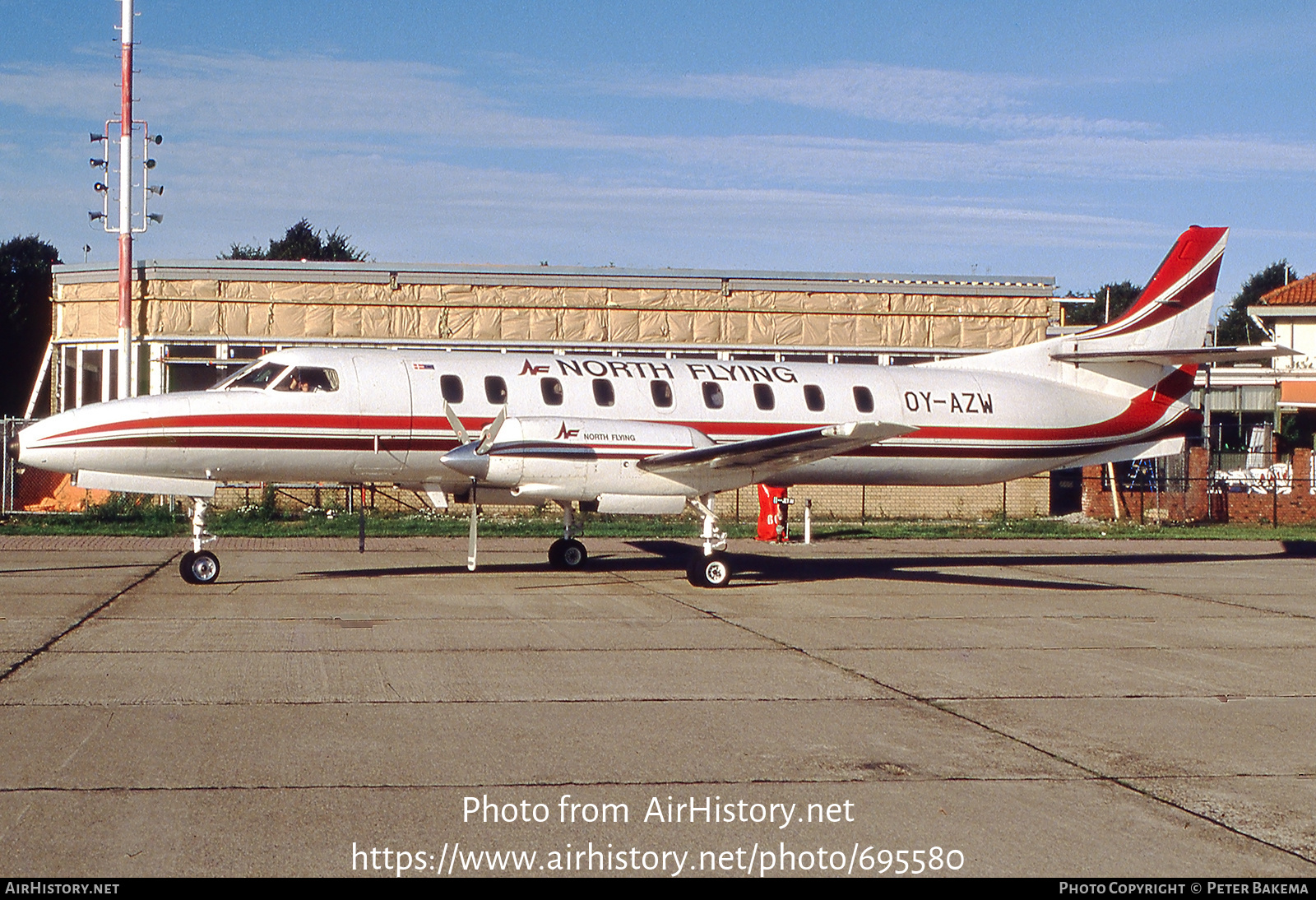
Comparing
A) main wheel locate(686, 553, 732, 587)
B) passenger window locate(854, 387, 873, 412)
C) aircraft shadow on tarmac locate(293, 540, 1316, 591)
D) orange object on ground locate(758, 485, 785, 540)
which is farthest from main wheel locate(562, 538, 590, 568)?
orange object on ground locate(758, 485, 785, 540)

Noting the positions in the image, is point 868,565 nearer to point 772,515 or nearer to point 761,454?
point 772,515

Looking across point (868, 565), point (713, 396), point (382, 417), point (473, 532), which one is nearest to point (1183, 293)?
point (868, 565)

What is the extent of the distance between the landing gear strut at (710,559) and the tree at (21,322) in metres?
44.1

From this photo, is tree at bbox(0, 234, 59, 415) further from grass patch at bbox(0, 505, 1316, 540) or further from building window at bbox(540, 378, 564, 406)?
building window at bbox(540, 378, 564, 406)

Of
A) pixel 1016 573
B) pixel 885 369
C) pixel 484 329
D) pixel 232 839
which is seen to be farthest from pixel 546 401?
pixel 484 329

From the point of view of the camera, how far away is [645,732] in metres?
8.08

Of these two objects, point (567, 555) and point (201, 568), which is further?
point (567, 555)

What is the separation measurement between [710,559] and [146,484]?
7.57m

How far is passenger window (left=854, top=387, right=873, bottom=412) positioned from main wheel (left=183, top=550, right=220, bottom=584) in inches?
386

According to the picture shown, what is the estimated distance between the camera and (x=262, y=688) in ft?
30.3

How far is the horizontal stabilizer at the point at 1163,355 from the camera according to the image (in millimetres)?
19219

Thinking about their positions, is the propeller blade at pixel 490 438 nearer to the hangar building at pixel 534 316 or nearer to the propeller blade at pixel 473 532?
the propeller blade at pixel 473 532

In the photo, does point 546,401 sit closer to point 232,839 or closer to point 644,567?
point 644,567

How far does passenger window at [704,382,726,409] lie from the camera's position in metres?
18.7
